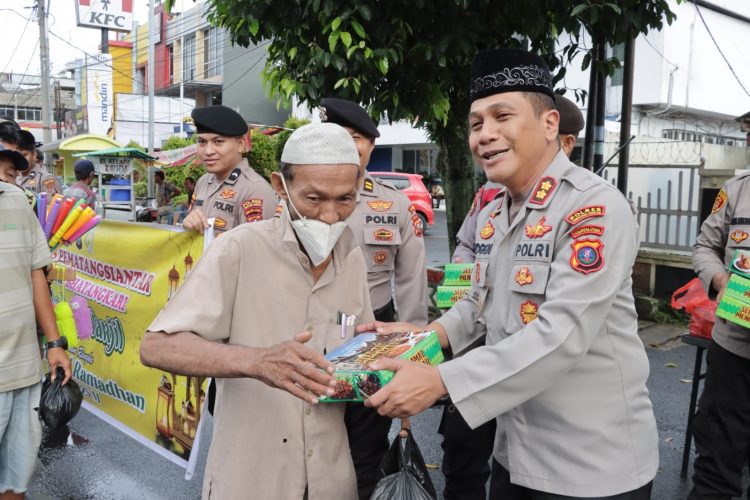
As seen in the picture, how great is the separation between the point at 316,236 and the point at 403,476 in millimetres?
699

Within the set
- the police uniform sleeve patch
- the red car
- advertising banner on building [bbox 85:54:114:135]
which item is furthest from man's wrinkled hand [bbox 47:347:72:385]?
advertising banner on building [bbox 85:54:114:135]

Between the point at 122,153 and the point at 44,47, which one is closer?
the point at 44,47

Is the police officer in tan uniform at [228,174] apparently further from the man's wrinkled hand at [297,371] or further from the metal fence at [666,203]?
the metal fence at [666,203]

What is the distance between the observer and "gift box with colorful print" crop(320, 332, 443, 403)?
1495 millimetres

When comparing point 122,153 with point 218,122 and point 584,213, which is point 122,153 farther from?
point 584,213

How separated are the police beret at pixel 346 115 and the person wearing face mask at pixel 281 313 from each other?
1686mm

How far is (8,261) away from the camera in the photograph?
2615 mm

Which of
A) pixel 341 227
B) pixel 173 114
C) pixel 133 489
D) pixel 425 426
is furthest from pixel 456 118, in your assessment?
pixel 173 114

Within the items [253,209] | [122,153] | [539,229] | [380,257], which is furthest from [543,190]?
[122,153]

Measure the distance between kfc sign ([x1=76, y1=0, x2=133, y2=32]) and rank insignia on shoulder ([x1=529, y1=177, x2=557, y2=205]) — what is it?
124 ft

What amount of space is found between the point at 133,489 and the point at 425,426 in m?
2.01

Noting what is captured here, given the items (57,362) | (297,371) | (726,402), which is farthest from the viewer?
(726,402)

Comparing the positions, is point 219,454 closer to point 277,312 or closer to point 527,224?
point 277,312

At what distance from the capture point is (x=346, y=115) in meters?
3.35
